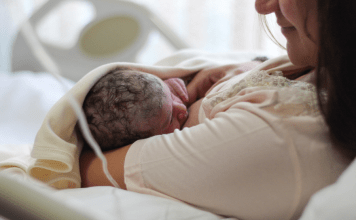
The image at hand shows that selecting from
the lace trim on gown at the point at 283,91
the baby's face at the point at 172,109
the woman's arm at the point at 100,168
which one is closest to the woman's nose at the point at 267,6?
the lace trim on gown at the point at 283,91

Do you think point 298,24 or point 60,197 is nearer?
point 60,197

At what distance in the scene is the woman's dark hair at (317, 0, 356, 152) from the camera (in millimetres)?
449

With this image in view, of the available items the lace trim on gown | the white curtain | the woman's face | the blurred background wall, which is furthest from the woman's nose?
the white curtain

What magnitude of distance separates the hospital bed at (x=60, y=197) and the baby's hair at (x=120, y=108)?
9 cm

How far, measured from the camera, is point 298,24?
0.57m

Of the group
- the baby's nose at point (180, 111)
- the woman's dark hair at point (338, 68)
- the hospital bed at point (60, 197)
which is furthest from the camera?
the baby's nose at point (180, 111)

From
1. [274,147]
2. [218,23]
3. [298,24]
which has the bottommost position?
[218,23]

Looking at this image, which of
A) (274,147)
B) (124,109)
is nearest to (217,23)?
(124,109)

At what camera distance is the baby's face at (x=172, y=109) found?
668 millimetres

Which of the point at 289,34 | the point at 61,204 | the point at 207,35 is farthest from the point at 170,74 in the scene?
the point at 207,35

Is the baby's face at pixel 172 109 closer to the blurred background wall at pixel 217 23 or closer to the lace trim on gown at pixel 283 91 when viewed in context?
the lace trim on gown at pixel 283 91

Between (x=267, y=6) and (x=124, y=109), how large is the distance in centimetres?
35

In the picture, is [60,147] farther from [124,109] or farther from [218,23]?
[218,23]

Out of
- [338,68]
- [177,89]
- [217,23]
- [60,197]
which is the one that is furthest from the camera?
[217,23]
